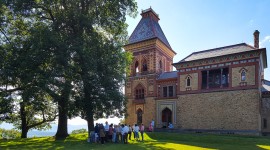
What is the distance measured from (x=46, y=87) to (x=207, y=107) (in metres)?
20.6

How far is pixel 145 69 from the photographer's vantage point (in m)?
39.0

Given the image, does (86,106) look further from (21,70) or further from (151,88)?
(151,88)

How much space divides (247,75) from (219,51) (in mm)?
5510

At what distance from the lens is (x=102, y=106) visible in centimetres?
2356

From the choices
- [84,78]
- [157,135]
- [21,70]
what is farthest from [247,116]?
[21,70]

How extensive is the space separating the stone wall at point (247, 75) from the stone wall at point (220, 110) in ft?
3.46

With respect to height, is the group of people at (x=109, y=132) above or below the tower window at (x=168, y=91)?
below

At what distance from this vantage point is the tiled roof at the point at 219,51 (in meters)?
30.5

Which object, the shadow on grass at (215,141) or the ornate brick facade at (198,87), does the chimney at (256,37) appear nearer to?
the ornate brick facade at (198,87)

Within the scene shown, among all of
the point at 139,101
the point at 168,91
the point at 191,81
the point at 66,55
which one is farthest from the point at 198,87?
the point at 66,55

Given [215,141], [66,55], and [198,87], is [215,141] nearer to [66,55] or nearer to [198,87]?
[198,87]

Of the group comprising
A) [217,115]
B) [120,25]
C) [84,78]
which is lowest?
[217,115]

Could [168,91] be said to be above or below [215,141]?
above

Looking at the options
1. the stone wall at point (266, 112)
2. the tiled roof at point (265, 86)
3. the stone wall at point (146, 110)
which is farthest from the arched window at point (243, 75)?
the stone wall at point (146, 110)
